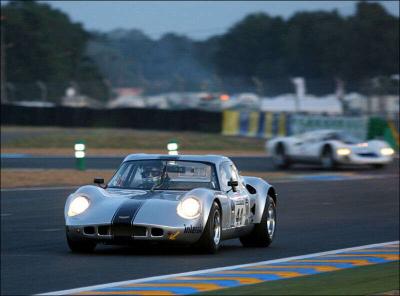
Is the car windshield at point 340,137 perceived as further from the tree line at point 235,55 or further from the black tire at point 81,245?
the black tire at point 81,245

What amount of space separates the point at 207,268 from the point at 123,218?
1062mm

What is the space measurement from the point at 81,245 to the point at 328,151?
20587 mm

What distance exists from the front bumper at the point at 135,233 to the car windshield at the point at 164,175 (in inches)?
16.6

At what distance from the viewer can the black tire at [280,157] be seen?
3052 cm

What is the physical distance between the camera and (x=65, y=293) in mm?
8438

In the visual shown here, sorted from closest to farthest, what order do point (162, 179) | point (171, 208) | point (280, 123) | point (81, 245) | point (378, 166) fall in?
1. point (162, 179)
2. point (171, 208)
3. point (81, 245)
4. point (378, 166)
5. point (280, 123)

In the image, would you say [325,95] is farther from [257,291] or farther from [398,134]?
[257,291]

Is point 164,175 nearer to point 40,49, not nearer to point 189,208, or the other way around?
point 189,208

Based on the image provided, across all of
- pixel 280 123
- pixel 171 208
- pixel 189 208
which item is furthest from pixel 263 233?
pixel 280 123

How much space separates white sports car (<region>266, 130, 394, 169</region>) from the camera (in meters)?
29.7

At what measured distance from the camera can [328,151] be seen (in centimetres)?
3008

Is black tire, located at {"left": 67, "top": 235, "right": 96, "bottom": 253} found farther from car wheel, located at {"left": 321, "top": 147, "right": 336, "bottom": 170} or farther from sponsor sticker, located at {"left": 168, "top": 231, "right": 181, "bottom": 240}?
car wheel, located at {"left": 321, "top": 147, "right": 336, "bottom": 170}

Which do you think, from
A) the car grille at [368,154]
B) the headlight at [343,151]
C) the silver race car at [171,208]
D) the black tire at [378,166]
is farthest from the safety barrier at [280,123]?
the silver race car at [171,208]

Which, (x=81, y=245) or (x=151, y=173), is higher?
(x=151, y=173)
